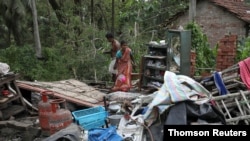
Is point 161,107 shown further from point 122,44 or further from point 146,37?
point 146,37

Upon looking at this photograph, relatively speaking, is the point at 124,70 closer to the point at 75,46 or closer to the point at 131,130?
the point at 131,130

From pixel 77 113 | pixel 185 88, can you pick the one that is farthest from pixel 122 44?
pixel 185 88

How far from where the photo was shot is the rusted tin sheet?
705 centimetres

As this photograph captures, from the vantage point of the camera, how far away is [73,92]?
7.83 meters

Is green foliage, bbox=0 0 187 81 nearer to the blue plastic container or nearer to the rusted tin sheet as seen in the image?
the rusted tin sheet

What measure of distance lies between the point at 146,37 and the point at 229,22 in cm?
399

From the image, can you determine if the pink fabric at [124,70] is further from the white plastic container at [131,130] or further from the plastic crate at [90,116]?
the white plastic container at [131,130]

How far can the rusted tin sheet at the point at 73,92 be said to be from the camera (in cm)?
705

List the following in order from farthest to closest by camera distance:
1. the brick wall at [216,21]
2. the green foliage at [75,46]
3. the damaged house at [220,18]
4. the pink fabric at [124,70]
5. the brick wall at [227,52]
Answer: the brick wall at [216,21] < the damaged house at [220,18] < the green foliage at [75,46] < the pink fabric at [124,70] < the brick wall at [227,52]

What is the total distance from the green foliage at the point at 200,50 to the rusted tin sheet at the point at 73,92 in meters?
3.41

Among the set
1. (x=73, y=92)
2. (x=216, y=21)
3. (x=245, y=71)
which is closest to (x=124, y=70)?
(x=73, y=92)

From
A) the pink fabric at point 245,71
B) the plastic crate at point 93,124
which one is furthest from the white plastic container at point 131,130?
the pink fabric at point 245,71

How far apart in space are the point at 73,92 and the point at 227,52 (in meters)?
3.96

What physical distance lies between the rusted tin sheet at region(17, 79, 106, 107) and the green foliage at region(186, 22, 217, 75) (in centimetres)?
341
